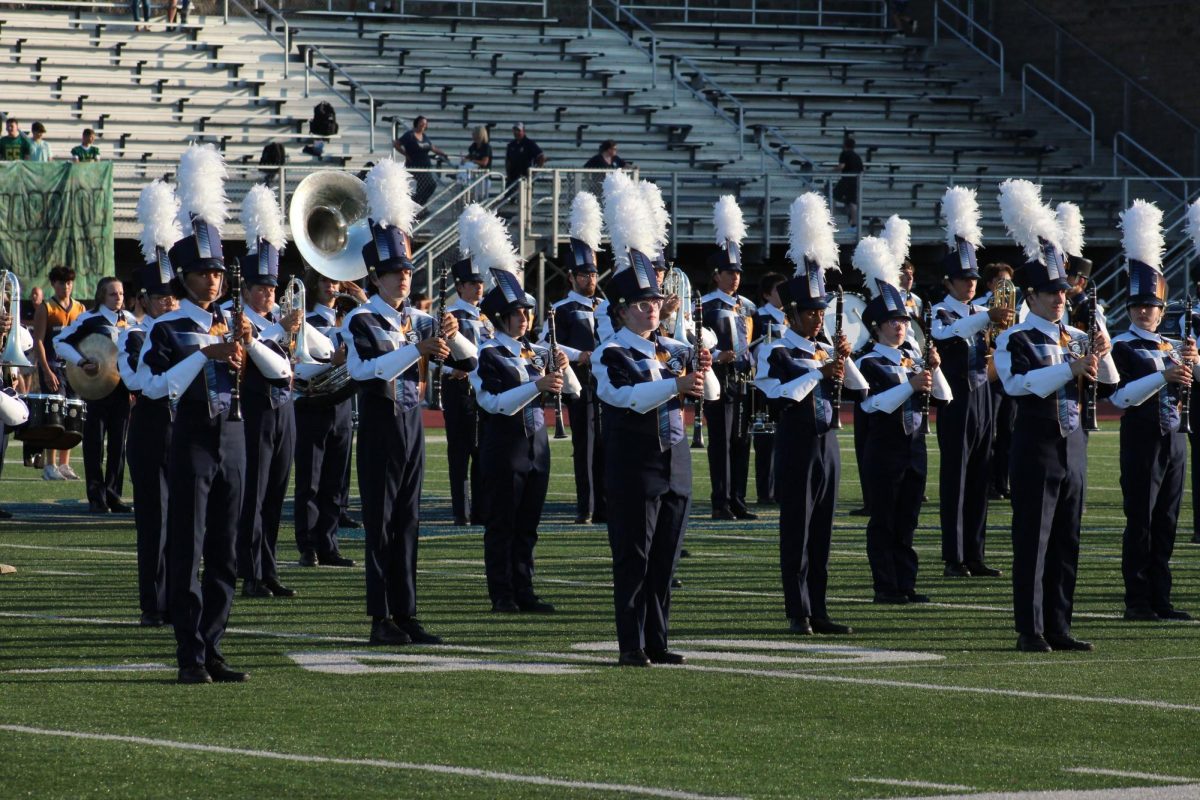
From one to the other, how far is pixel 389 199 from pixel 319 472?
11.9ft

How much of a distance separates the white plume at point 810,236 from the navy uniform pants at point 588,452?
450 cm

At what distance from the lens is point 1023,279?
1009 cm

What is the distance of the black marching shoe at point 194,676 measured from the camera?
28.7 feet

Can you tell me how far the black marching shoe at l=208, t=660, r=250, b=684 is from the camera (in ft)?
28.9

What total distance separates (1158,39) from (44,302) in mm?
22636

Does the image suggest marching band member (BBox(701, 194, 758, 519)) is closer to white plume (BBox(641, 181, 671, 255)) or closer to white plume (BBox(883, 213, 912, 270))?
white plume (BBox(883, 213, 912, 270))

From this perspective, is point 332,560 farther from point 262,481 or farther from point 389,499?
point 389,499

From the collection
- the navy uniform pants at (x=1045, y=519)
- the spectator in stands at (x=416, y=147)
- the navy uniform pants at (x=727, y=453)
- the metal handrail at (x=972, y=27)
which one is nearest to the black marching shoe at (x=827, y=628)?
the navy uniform pants at (x=1045, y=519)

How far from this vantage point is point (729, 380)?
17.0 meters

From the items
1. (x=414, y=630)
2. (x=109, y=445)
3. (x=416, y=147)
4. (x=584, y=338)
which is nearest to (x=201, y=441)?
(x=414, y=630)

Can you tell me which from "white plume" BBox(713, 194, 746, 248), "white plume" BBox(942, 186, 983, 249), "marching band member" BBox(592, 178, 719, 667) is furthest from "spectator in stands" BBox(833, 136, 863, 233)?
"marching band member" BBox(592, 178, 719, 667)

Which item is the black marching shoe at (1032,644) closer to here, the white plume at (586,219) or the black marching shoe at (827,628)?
the black marching shoe at (827,628)

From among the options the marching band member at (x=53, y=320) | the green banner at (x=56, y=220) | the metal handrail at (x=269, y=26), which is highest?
the metal handrail at (x=269, y=26)

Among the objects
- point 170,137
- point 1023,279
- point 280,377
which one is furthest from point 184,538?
point 170,137
